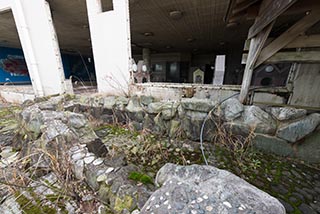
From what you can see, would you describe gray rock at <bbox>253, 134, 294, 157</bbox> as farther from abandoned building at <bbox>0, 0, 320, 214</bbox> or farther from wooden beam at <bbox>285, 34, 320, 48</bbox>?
wooden beam at <bbox>285, 34, 320, 48</bbox>

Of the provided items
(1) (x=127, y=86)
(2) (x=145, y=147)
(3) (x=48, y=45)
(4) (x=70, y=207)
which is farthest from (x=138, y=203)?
(3) (x=48, y=45)

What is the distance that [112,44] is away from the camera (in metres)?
3.15

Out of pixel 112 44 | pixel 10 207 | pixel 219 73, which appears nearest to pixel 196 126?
pixel 10 207

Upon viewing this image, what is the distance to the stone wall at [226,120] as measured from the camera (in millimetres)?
1840

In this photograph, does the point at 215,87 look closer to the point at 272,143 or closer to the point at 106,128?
the point at 272,143

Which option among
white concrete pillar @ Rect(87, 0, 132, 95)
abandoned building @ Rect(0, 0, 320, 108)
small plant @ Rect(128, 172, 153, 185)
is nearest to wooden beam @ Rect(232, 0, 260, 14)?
abandoned building @ Rect(0, 0, 320, 108)

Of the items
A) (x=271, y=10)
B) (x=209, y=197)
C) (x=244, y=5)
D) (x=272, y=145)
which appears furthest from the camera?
(x=272, y=145)

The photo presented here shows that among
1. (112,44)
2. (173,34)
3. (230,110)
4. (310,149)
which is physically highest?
(173,34)

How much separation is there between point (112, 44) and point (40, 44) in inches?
86.8

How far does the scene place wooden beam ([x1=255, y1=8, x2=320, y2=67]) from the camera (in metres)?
1.47

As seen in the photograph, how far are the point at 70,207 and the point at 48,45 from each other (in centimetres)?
408

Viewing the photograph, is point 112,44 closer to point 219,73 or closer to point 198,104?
point 198,104

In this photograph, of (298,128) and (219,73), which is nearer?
(298,128)

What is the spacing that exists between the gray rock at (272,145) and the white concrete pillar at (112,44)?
2758 millimetres
